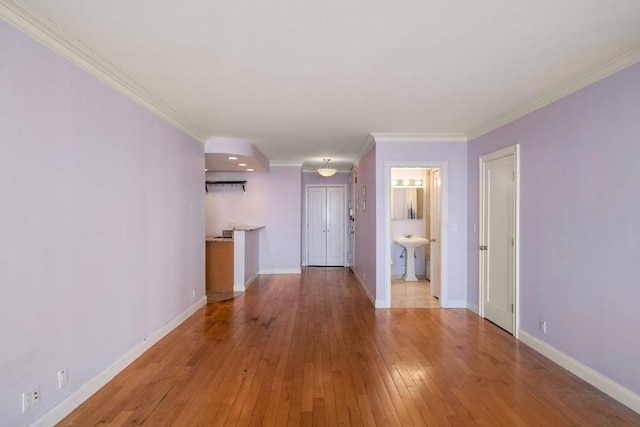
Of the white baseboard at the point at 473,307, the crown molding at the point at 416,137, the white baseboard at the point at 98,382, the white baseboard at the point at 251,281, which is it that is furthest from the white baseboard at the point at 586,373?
the white baseboard at the point at 251,281

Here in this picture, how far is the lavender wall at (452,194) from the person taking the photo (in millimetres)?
4898

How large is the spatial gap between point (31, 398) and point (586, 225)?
13.8 feet

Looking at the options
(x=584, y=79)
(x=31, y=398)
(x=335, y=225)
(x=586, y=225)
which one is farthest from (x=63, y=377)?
(x=335, y=225)

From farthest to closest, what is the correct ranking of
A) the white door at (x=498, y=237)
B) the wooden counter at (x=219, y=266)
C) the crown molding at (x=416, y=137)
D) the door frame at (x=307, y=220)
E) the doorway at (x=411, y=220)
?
the door frame at (x=307, y=220), the doorway at (x=411, y=220), the wooden counter at (x=219, y=266), the crown molding at (x=416, y=137), the white door at (x=498, y=237)

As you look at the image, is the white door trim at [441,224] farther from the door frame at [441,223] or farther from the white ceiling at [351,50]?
the white ceiling at [351,50]

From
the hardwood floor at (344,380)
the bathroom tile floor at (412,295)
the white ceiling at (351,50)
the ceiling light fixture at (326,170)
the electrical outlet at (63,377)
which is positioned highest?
the white ceiling at (351,50)

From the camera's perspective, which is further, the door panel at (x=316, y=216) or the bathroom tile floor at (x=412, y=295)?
the door panel at (x=316, y=216)

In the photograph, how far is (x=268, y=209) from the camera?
769cm

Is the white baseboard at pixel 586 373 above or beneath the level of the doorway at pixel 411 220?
beneath

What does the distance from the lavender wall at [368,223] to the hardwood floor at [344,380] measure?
1140 millimetres

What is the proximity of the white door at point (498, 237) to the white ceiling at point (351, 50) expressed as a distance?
68 centimetres

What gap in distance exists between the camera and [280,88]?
3.07 m

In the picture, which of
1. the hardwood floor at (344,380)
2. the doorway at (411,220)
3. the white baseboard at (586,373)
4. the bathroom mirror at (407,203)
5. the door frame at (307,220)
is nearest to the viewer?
the hardwood floor at (344,380)

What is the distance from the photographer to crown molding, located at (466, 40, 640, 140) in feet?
7.70
